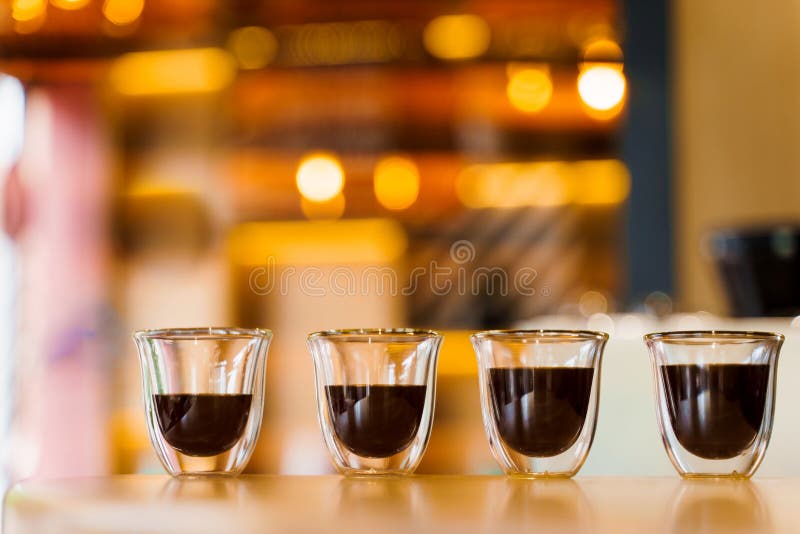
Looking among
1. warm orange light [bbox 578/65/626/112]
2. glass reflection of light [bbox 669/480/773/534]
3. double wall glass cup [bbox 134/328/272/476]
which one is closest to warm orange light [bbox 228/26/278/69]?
warm orange light [bbox 578/65/626/112]

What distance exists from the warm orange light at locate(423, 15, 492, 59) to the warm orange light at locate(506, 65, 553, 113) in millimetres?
145

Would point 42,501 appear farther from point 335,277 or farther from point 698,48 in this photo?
point 335,277

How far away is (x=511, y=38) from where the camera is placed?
3.58m

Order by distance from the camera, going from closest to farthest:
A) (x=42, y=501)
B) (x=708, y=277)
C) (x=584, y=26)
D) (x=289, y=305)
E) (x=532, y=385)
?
(x=42, y=501) → (x=532, y=385) → (x=708, y=277) → (x=584, y=26) → (x=289, y=305)

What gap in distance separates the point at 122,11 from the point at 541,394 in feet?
11.1

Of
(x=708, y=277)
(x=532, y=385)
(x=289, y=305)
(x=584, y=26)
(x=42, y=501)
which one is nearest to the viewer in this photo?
(x=42, y=501)

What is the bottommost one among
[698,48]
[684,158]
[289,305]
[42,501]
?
[42,501]

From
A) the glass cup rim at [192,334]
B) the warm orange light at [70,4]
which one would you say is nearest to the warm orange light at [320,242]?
the warm orange light at [70,4]

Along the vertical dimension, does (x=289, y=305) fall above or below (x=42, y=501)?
above

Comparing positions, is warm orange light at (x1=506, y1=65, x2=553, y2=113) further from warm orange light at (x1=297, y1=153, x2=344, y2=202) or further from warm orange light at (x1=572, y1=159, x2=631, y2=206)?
warm orange light at (x1=297, y1=153, x2=344, y2=202)

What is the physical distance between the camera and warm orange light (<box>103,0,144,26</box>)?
3812mm

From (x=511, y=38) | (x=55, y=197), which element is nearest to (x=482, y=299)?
(x=511, y=38)

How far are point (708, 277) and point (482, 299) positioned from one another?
31.0 inches

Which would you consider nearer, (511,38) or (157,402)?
(157,402)
